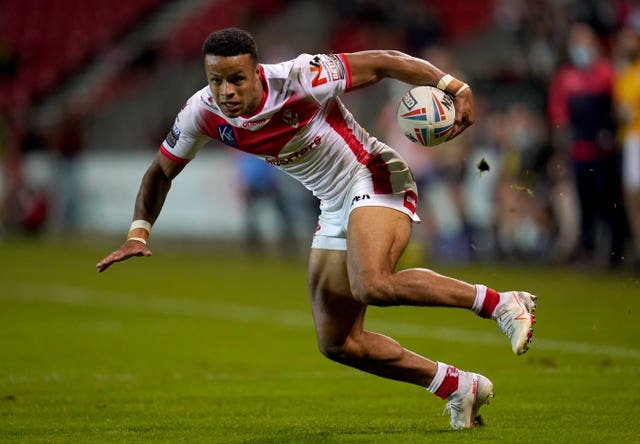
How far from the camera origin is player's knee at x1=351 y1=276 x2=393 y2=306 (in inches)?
247

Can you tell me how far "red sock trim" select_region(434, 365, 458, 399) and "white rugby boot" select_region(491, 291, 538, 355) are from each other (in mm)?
501

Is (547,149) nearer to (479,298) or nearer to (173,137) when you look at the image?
(173,137)

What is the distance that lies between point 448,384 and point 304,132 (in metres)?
1.61

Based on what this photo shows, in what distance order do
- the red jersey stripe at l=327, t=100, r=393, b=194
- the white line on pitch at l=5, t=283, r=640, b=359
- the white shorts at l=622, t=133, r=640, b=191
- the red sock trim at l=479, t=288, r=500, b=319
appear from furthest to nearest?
the white shorts at l=622, t=133, r=640, b=191, the white line on pitch at l=5, t=283, r=640, b=359, the red jersey stripe at l=327, t=100, r=393, b=194, the red sock trim at l=479, t=288, r=500, b=319

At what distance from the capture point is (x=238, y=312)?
13.5 meters

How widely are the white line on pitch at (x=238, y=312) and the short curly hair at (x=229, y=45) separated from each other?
4609 mm

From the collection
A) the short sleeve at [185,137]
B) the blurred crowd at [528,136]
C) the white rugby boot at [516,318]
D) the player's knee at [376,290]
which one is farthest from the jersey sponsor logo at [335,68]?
the blurred crowd at [528,136]

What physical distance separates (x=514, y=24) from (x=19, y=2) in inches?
525

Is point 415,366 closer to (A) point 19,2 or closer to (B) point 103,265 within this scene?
(B) point 103,265

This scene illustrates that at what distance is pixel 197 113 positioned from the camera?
6.78 m

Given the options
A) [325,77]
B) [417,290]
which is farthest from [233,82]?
[417,290]

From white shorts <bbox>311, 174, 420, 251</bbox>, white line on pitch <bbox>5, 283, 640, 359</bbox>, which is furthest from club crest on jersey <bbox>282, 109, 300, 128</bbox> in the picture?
white line on pitch <bbox>5, 283, 640, 359</bbox>

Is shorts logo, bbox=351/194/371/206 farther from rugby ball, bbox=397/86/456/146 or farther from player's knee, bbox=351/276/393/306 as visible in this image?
player's knee, bbox=351/276/393/306

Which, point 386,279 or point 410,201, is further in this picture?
point 410,201
